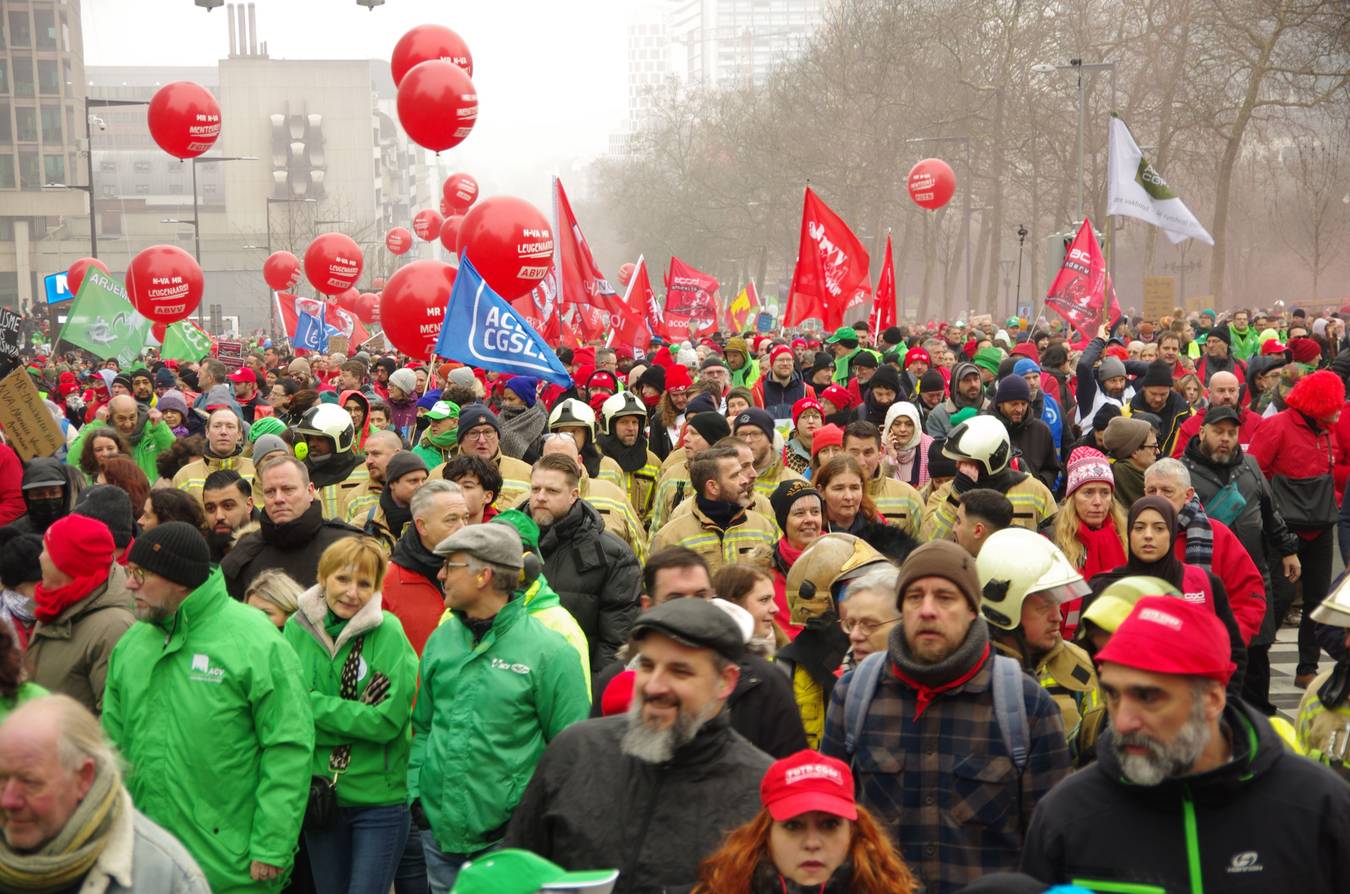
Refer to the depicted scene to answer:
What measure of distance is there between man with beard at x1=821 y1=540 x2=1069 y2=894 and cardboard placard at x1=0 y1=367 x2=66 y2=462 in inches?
306

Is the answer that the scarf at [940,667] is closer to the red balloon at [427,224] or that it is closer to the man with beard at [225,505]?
the man with beard at [225,505]

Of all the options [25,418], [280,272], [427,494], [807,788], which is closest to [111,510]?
[427,494]

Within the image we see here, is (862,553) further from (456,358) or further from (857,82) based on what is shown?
(857,82)

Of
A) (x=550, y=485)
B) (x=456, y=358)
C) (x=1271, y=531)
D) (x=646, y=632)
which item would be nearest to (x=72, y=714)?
(x=646, y=632)

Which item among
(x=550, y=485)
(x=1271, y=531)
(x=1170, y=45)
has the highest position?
(x=1170, y=45)

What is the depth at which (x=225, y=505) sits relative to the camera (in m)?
7.67

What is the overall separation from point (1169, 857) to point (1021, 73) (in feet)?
146

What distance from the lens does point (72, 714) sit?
11.7 ft

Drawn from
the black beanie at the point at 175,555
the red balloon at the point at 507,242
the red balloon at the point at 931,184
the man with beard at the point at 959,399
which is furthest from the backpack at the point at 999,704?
the red balloon at the point at 931,184

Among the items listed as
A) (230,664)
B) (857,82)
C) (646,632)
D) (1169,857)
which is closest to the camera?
(1169,857)

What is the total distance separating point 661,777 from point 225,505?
14.8 ft

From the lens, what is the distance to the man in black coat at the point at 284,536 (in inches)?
261

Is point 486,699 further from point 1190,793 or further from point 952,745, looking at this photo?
point 1190,793

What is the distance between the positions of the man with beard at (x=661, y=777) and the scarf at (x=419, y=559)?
270cm
